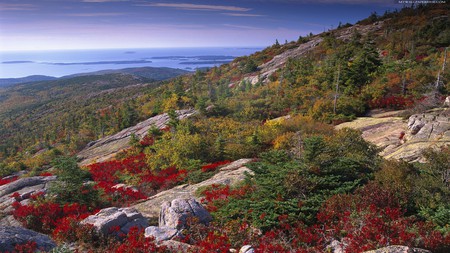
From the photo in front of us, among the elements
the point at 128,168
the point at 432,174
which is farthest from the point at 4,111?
the point at 432,174

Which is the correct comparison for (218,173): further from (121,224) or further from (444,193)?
(444,193)

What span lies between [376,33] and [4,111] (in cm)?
19707

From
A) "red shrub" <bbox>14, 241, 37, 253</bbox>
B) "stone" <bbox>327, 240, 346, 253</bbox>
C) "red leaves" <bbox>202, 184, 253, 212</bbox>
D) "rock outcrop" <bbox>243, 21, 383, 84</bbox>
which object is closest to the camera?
"stone" <bbox>327, 240, 346, 253</bbox>

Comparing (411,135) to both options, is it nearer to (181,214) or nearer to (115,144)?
(181,214)

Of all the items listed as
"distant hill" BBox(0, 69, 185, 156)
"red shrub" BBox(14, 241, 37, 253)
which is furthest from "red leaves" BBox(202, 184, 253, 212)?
"distant hill" BBox(0, 69, 185, 156)

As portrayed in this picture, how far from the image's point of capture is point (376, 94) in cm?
2778

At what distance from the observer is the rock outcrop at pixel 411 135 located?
15316 mm

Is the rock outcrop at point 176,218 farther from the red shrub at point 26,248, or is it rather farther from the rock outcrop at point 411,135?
the rock outcrop at point 411,135

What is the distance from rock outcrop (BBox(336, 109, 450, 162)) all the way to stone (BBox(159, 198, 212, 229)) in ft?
36.7

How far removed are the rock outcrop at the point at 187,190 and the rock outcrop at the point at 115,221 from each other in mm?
1449

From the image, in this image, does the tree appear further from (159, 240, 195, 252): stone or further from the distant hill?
the distant hill

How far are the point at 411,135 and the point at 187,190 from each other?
14.7 m

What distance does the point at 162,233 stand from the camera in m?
9.92

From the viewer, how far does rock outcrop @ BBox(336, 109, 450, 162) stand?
15316 millimetres
